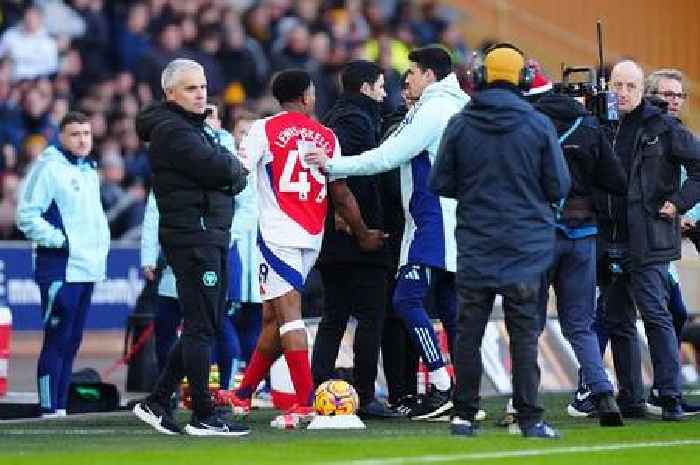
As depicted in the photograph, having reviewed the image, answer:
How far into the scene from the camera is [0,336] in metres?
17.6

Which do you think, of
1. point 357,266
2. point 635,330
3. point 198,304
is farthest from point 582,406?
point 198,304

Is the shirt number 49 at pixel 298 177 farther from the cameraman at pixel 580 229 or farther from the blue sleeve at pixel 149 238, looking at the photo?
the blue sleeve at pixel 149 238

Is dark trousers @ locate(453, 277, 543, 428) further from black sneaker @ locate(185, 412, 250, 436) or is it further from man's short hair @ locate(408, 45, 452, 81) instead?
man's short hair @ locate(408, 45, 452, 81)

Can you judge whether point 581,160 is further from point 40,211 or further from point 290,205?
point 40,211

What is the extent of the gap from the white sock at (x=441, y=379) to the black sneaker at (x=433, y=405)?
0.09ft

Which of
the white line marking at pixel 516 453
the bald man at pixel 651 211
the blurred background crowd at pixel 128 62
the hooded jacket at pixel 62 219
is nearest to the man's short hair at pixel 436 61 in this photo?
the bald man at pixel 651 211

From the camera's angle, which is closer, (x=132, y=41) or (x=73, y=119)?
(x=73, y=119)

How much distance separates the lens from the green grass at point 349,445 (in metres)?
12.4

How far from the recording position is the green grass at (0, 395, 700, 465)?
12352 mm

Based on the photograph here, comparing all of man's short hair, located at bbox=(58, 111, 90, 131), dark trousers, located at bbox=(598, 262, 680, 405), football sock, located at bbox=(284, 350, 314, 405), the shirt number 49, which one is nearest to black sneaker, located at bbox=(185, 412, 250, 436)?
football sock, located at bbox=(284, 350, 314, 405)

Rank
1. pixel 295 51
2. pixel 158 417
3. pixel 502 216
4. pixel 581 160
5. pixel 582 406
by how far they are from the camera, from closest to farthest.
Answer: pixel 502 216 < pixel 158 417 < pixel 581 160 < pixel 582 406 < pixel 295 51

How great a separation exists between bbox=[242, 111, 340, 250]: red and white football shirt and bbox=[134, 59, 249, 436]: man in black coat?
34.8 inches

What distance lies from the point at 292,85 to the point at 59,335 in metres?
3.09

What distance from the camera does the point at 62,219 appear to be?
1723 centimetres
